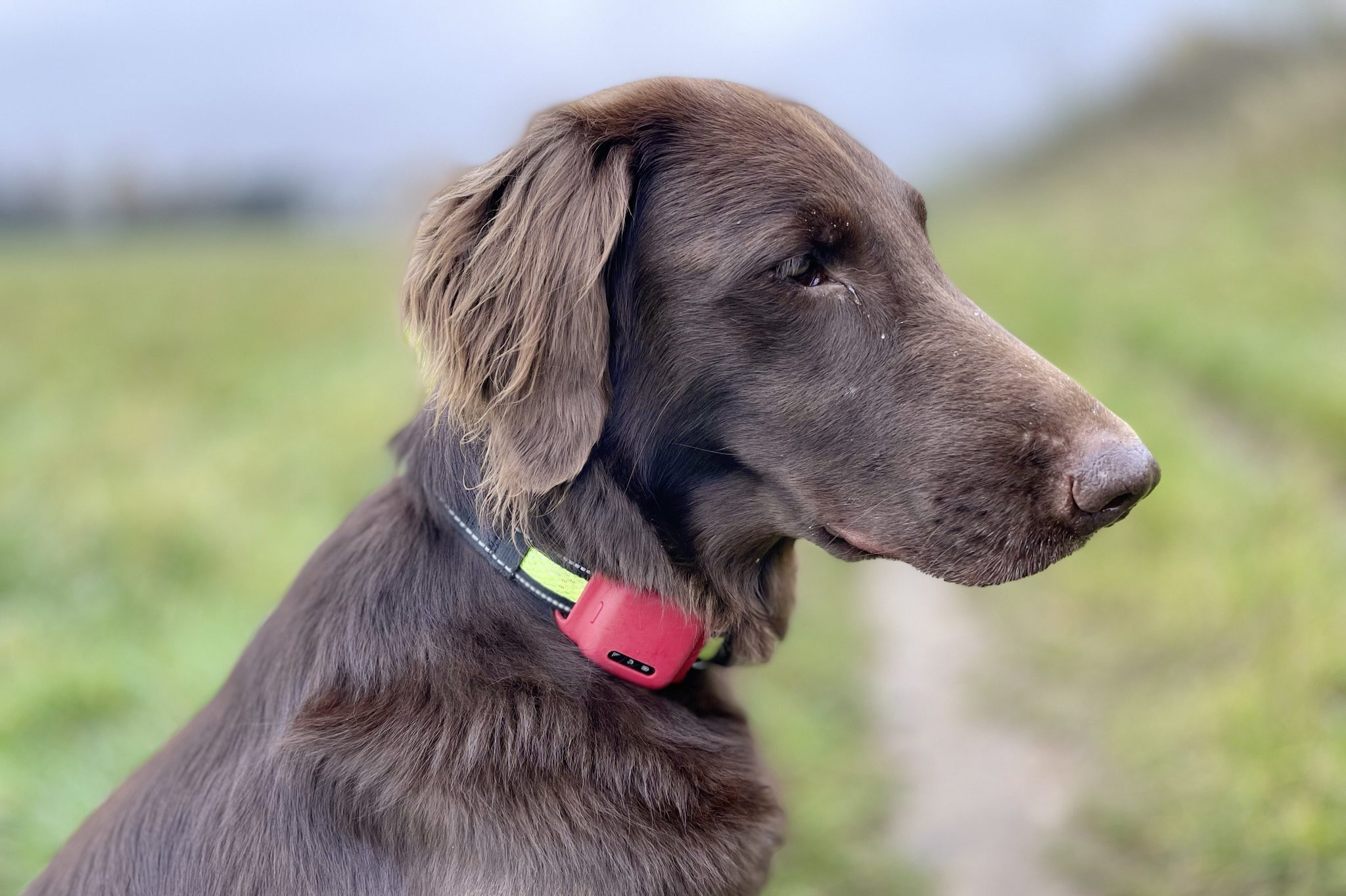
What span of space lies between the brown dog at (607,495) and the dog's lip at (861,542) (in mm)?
11

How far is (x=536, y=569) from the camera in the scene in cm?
192

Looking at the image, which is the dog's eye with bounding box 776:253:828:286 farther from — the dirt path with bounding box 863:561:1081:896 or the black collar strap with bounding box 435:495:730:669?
the dirt path with bounding box 863:561:1081:896

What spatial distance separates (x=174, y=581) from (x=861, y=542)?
3635 mm

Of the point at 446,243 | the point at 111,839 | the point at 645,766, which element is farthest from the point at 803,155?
the point at 111,839

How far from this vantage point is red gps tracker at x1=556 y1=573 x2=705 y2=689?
190 cm

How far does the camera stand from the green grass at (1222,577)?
2.72 m

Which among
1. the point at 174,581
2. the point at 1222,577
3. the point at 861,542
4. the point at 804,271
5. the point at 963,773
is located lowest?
the point at 174,581

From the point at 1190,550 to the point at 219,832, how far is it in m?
3.74

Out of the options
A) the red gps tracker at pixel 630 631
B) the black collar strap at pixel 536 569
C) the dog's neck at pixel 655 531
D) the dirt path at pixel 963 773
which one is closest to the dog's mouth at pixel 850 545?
the dog's neck at pixel 655 531

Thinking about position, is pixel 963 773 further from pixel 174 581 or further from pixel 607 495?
pixel 174 581

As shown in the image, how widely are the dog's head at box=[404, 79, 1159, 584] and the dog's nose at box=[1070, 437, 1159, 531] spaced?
0.8 inches

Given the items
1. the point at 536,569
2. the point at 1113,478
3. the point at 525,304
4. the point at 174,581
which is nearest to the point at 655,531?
the point at 536,569

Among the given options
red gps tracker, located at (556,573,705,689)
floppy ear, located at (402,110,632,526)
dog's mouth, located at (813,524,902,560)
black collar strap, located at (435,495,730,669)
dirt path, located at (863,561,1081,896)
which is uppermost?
floppy ear, located at (402,110,632,526)

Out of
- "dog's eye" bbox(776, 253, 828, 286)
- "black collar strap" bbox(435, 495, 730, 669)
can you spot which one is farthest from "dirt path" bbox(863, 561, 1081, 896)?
"dog's eye" bbox(776, 253, 828, 286)
